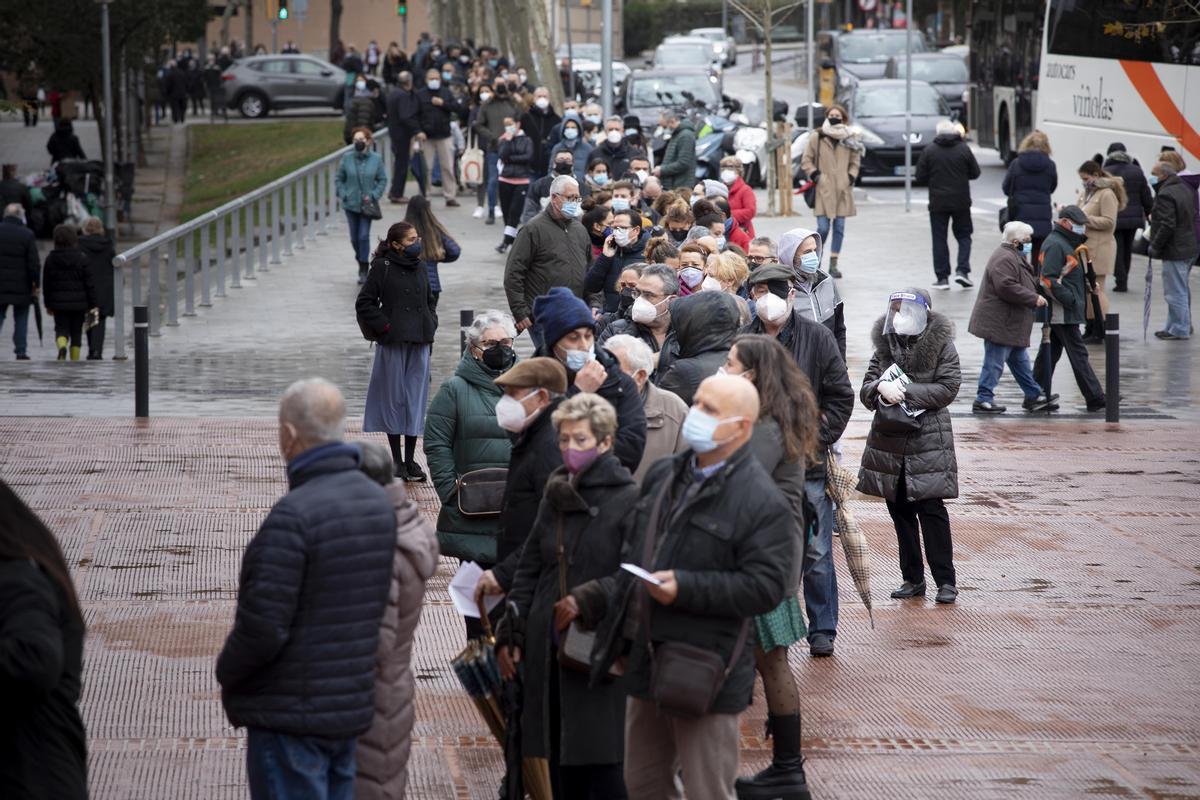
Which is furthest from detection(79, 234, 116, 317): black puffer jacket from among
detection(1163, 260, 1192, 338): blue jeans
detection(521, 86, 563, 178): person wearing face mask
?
detection(1163, 260, 1192, 338): blue jeans

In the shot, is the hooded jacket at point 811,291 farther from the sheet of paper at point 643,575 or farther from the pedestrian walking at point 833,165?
the pedestrian walking at point 833,165

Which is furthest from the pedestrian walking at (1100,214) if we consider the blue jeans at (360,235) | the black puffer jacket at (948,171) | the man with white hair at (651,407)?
the man with white hair at (651,407)

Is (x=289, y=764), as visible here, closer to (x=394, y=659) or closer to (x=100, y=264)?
(x=394, y=659)

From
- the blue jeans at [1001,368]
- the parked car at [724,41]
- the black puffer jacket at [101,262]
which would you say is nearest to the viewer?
the blue jeans at [1001,368]

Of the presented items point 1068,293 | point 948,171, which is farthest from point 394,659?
point 948,171

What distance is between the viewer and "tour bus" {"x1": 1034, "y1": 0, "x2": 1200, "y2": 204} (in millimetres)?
21547

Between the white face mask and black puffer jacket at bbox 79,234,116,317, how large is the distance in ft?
47.0

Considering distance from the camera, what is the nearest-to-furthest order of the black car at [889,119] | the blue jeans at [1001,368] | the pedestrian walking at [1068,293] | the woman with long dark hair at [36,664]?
the woman with long dark hair at [36,664]
the blue jeans at [1001,368]
the pedestrian walking at [1068,293]
the black car at [889,119]

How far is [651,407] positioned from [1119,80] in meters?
18.7

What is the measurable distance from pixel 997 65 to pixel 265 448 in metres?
23.9

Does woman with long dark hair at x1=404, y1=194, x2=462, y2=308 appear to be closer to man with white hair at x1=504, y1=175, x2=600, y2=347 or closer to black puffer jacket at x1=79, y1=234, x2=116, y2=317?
man with white hair at x1=504, y1=175, x2=600, y2=347

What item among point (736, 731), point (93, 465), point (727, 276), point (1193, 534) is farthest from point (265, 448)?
point (736, 731)

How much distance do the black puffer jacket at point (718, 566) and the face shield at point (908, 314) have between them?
3537 mm

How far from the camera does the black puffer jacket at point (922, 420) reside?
863 cm
